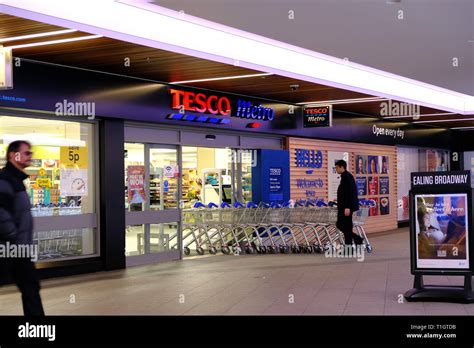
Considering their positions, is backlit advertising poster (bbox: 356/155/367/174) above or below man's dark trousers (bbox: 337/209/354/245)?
above

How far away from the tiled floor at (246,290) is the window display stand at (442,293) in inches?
4.4

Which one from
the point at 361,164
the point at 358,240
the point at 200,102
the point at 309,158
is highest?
the point at 200,102

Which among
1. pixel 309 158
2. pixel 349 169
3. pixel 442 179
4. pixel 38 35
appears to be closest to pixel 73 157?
pixel 38 35

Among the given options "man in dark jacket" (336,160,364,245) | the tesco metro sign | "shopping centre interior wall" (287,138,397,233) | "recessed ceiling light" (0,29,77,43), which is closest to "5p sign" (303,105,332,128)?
"shopping centre interior wall" (287,138,397,233)

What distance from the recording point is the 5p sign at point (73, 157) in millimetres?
11555

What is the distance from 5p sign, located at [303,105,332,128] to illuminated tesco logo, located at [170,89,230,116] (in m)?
3.06

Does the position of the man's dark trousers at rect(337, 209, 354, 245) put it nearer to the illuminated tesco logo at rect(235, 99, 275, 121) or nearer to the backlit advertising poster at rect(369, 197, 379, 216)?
the illuminated tesco logo at rect(235, 99, 275, 121)

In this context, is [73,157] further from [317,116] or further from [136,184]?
[317,116]

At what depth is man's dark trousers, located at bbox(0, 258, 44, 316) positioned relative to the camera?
624cm

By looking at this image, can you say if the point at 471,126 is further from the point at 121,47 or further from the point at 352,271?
the point at 121,47

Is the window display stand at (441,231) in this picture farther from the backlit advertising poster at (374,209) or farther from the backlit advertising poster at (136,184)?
the backlit advertising poster at (374,209)

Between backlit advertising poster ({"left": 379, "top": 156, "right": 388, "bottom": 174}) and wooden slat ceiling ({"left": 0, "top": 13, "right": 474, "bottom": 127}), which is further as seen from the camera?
backlit advertising poster ({"left": 379, "top": 156, "right": 388, "bottom": 174})

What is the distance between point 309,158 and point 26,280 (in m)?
12.3

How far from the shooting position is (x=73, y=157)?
11.7m
